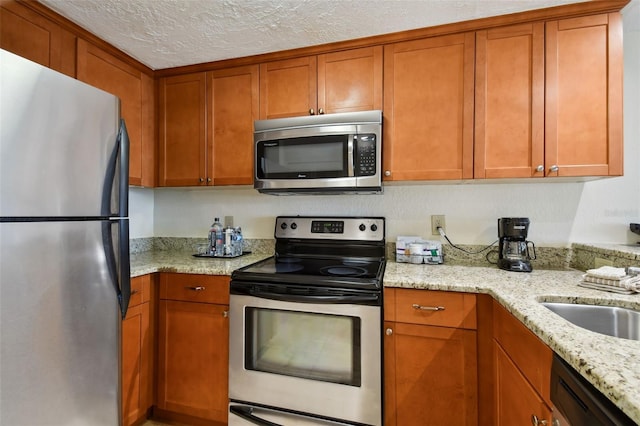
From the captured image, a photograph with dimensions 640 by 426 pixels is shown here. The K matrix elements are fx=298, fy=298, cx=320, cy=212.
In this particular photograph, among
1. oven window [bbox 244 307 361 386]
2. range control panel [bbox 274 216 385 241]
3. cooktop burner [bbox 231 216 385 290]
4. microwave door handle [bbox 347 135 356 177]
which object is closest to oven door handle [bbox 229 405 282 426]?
oven window [bbox 244 307 361 386]

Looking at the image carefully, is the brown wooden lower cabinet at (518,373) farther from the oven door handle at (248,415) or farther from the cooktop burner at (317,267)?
the oven door handle at (248,415)

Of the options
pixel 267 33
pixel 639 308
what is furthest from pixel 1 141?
pixel 639 308

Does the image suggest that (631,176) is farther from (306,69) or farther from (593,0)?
(306,69)

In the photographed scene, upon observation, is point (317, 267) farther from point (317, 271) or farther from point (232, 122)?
point (232, 122)

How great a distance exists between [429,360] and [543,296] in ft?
1.82

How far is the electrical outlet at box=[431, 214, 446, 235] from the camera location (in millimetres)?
1935

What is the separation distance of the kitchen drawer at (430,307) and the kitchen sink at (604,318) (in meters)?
0.30

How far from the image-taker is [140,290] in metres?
1.69

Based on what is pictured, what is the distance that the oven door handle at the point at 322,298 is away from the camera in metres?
1.40

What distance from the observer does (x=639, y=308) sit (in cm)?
103

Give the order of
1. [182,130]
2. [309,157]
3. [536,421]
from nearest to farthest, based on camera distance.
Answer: [536,421]
[309,157]
[182,130]

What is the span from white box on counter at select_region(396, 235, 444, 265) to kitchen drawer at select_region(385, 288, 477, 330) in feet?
1.48

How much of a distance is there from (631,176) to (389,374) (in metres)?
1.76

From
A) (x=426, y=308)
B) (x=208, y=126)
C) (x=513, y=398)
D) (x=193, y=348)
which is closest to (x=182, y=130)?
(x=208, y=126)
